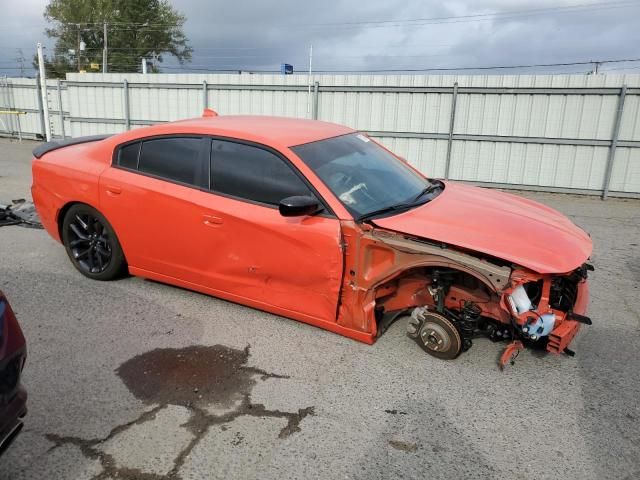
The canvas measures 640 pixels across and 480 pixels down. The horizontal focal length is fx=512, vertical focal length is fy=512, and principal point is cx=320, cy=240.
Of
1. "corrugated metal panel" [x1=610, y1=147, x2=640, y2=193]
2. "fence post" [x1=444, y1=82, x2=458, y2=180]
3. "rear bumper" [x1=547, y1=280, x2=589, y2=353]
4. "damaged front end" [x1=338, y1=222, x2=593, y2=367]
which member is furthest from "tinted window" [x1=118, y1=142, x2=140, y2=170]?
"corrugated metal panel" [x1=610, y1=147, x2=640, y2=193]

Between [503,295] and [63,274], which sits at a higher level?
[503,295]

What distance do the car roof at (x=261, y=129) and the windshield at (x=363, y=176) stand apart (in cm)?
11

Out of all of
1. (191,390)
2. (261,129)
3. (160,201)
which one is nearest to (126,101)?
(160,201)

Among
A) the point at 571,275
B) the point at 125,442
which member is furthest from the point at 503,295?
the point at 125,442

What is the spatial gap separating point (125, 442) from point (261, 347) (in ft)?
4.08

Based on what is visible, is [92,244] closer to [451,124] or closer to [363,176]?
[363,176]

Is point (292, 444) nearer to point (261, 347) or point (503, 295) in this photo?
point (261, 347)

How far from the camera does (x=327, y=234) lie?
11.6 feet

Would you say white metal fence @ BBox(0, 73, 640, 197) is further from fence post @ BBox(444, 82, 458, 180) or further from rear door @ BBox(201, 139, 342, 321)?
rear door @ BBox(201, 139, 342, 321)

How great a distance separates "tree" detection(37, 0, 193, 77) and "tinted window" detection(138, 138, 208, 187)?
177 ft

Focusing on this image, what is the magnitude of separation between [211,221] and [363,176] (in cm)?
124

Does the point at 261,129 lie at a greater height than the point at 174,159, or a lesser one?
greater

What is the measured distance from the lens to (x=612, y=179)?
1086cm

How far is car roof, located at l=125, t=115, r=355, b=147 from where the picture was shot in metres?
3.99
